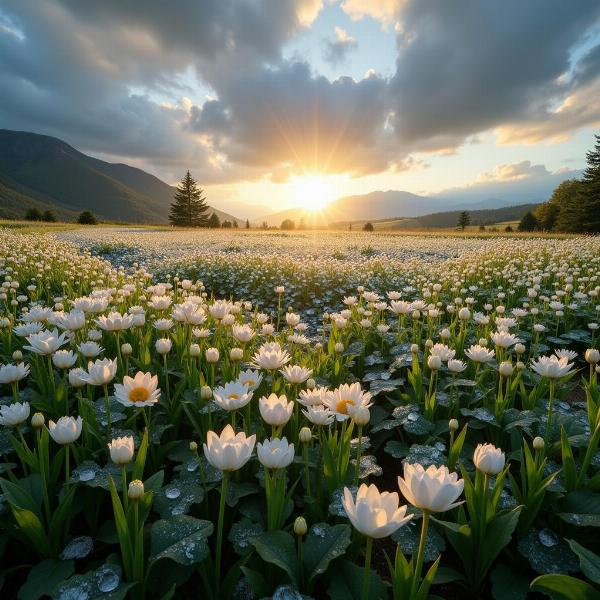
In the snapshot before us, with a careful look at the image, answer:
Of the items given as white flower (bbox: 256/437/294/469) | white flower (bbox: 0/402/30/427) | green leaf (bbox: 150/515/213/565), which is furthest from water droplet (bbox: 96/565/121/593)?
white flower (bbox: 0/402/30/427)

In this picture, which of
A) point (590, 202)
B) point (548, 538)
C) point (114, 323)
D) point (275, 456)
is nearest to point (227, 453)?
point (275, 456)

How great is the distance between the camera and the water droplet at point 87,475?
1921 millimetres

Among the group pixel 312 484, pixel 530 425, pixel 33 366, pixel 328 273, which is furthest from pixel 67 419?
pixel 328 273

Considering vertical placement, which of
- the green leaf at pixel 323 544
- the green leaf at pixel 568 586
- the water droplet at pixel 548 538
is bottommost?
the water droplet at pixel 548 538

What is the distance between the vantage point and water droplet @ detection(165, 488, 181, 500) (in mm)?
1887

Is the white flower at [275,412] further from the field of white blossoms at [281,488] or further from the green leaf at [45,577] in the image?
the green leaf at [45,577]

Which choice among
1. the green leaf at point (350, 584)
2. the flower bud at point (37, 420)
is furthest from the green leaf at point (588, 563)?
the flower bud at point (37, 420)

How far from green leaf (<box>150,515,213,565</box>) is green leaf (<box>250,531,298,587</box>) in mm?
198

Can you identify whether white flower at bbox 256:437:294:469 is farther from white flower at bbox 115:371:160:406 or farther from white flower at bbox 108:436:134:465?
white flower at bbox 115:371:160:406

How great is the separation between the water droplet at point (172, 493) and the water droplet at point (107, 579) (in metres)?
0.42

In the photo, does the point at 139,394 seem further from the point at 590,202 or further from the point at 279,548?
the point at 590,202

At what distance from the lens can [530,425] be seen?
2.74 m

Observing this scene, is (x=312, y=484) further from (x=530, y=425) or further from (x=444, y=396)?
(x=530, y=425)

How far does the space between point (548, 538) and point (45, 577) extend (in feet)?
7.19
